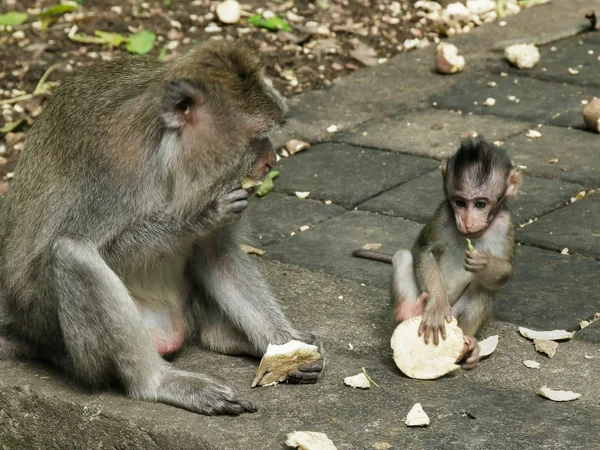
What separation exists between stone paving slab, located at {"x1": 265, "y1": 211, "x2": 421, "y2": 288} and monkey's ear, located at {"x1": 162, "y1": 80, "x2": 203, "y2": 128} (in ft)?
5.19

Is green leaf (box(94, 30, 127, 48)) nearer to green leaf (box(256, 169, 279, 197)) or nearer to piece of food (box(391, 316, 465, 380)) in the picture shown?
green leaf (box(256, 169, 279, 197))

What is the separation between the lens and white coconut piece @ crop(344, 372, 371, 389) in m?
4.54

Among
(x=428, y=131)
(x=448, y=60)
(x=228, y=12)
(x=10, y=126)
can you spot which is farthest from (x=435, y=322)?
(x=228, y=12)

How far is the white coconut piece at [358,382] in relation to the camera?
14.9 feet

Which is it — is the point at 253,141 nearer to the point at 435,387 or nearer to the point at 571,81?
the point at 435,387

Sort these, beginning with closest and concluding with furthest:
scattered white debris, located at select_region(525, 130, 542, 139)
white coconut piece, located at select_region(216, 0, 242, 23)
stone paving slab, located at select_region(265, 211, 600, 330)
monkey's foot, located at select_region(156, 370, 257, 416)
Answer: monkey's foot, located at select_region(156, 370, 257, 416) → stone paving slab, located at select_region(265, 211, 600, 330) → scattered white debris, located at select_region(525, 130, 542, 139) → white coconut piece, located at select_region(216, 0, 242, 23)

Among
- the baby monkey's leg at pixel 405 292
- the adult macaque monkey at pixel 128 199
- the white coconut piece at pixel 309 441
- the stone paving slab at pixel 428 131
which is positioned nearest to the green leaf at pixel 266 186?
the stone paving slab at pixel 428 131

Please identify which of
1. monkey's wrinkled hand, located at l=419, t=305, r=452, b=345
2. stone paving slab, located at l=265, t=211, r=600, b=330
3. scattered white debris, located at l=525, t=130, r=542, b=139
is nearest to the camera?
monkey's wrinkled hand, located at l=419, t=305, r=452, b=345

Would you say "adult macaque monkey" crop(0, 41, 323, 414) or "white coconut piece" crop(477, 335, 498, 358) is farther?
"white coconut piece" crop(477, 335, 498, 358)

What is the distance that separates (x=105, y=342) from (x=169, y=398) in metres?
0.32

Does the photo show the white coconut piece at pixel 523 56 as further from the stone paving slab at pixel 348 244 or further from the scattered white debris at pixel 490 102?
the stone paving slab at pixel 348 244

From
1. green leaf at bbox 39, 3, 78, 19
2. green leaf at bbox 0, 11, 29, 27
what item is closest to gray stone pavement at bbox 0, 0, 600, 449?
green leaf at bbox 39, 3, 78, 19

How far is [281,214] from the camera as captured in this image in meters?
6.48

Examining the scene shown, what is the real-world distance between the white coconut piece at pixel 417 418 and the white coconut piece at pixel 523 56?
4871 mm
